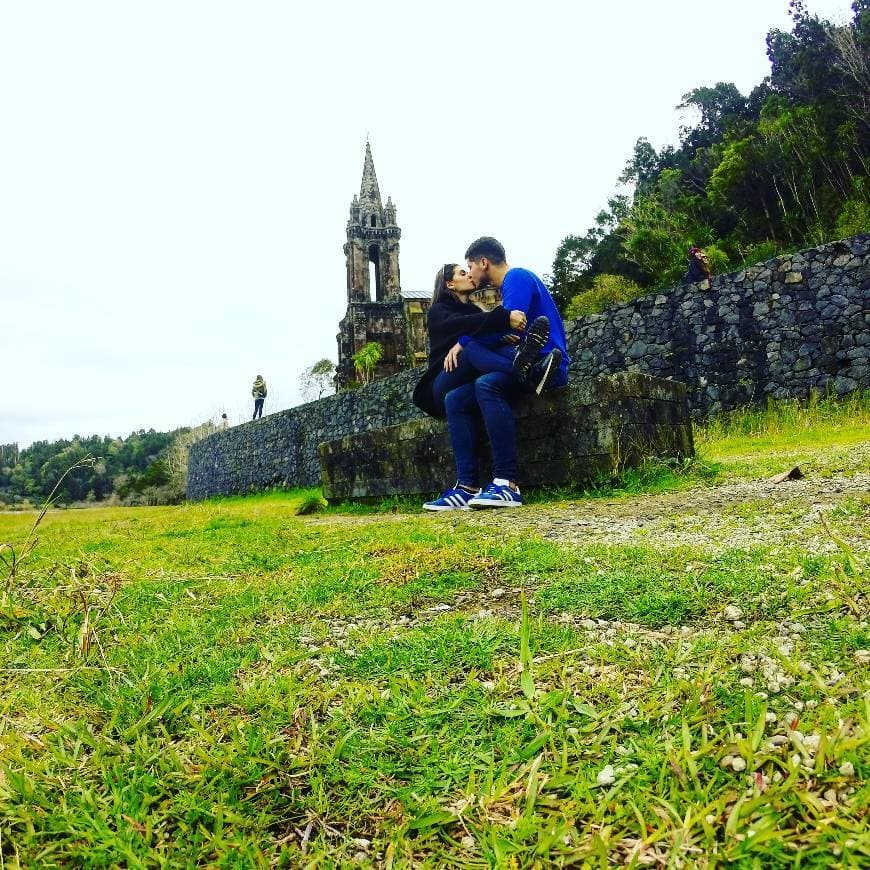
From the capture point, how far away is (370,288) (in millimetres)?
50406

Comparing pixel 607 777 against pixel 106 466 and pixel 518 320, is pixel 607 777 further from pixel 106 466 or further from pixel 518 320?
pixel 106 466

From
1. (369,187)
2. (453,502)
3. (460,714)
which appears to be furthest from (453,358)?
(369,187)

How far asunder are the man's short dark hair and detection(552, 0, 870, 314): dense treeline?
21.0m

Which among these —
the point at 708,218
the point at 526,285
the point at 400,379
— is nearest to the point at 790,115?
the point at 708,218

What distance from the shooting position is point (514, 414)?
16.8ft

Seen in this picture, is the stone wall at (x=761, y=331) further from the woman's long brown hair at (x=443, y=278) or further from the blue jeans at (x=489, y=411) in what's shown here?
the woman's long brown hair at (x=443, y=278)

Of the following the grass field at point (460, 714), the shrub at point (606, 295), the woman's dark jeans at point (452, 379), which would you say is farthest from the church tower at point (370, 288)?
the grass field at point (460, 714)

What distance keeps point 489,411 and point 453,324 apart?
788 millimetres

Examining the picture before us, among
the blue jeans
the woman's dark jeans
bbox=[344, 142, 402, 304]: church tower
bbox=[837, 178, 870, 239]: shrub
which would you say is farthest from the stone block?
bbox=[344, 142, 402, 304]: church tower

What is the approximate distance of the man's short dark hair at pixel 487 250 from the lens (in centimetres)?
486

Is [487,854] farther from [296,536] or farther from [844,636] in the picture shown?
[296,536]

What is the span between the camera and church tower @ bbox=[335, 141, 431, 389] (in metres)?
45.2

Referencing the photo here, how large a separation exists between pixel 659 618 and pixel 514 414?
356 centimetres

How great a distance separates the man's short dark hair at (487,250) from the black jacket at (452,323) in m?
0.35
